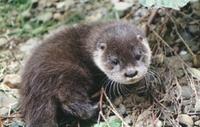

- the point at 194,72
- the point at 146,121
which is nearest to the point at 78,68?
the point at 146,121

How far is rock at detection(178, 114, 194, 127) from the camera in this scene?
4156 mm

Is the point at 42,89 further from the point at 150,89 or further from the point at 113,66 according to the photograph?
the point at 150,89

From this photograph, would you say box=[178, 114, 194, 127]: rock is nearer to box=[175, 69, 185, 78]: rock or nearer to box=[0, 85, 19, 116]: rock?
box=[175, 69, 185, 78]: rock

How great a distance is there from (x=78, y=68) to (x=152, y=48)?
2.66 ft

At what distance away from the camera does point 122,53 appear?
4.34 meters

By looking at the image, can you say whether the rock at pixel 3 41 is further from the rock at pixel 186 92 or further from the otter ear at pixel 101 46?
the rock at pixel 186 92

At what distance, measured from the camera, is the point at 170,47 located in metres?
4.91

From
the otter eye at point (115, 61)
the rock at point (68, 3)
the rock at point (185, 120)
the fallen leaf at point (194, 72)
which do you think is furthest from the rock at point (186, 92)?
the rock at point (68, 3)

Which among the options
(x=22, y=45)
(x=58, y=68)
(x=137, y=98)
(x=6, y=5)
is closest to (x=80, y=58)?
(x=58, y=68)

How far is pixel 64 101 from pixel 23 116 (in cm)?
37

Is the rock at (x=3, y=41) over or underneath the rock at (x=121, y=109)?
over

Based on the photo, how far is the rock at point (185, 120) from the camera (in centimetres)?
416

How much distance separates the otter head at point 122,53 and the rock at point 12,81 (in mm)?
746

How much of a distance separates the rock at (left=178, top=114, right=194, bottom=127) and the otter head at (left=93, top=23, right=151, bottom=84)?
416 millimetres
